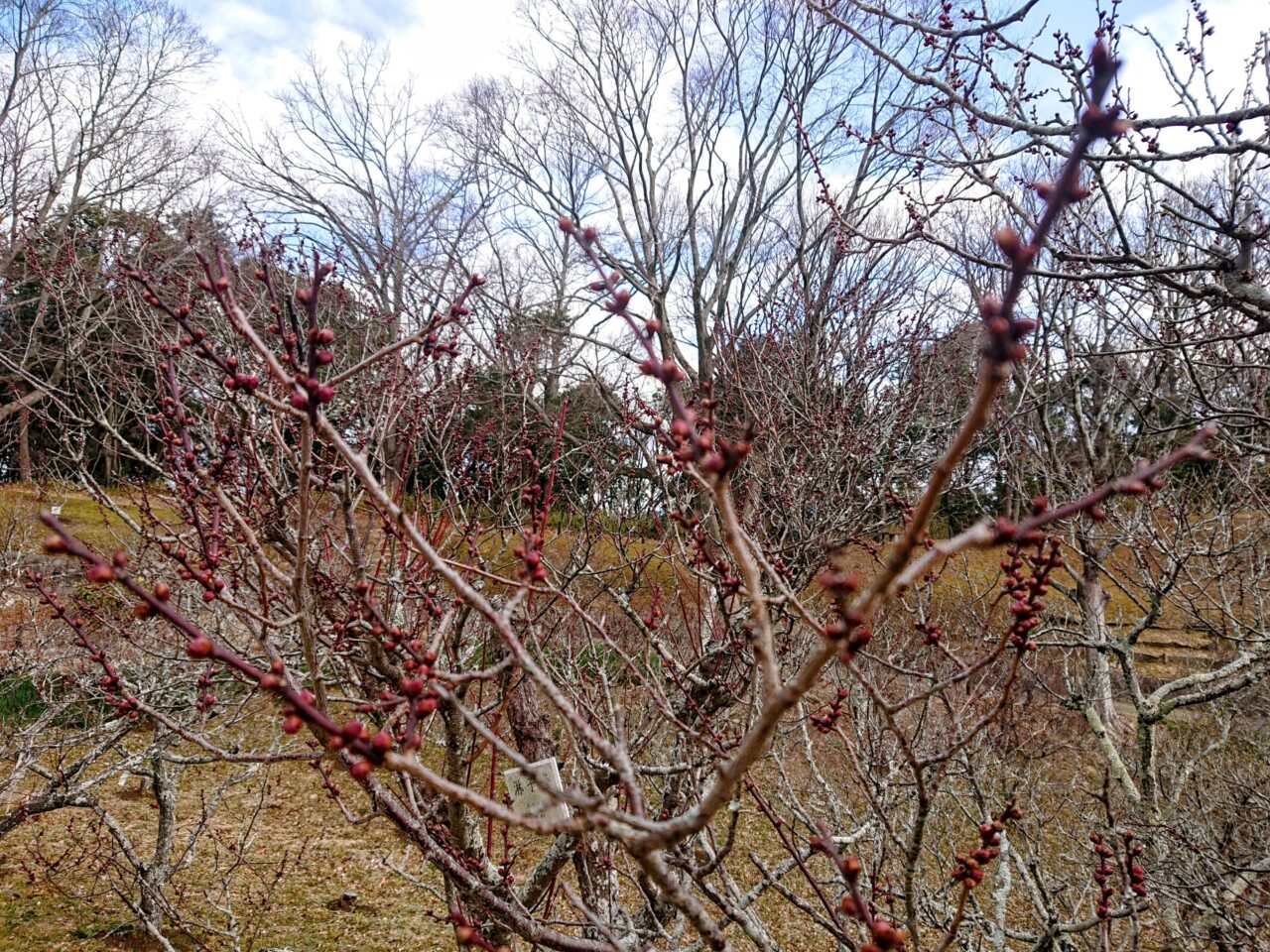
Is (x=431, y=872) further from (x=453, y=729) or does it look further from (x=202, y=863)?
(x=453, y=729)

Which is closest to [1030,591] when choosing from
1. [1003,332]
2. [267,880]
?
[1003,332]

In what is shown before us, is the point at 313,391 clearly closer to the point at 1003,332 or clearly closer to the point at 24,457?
the point at 1003,332

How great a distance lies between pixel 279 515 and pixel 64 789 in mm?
2551

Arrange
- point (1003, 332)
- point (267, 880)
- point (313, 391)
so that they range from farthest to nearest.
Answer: point (267, 880), point (313, 391), point (1003, 332)

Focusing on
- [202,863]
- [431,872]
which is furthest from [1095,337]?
[202,863]

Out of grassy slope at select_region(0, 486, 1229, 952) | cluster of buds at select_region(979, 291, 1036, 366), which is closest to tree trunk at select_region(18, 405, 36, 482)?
grassy slope at select_region(0, 486, 1229, 952)

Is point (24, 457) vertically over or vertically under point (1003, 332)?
under

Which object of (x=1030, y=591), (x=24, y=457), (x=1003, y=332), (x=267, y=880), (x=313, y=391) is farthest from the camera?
(x=24, y=457)

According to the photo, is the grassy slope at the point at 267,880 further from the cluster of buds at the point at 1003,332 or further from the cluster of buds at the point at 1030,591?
the cluster of buds at the point at 1003,332

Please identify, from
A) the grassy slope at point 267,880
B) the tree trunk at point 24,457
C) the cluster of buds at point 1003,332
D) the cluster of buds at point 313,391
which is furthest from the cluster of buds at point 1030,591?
the tree trunk at point 24,457

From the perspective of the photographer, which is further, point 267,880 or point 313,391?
point 267,880

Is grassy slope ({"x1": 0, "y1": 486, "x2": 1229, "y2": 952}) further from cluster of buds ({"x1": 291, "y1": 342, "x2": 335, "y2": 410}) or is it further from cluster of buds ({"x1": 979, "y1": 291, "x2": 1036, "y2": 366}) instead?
cluster of buds ({"x1": 979, "y1": 291, "x2": 1036, "y2": 366})

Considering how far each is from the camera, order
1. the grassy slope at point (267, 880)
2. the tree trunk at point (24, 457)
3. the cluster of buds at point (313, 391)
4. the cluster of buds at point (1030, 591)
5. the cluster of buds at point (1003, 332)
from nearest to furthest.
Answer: the cluster of buds at point (1003, 332) → the cluster of buds at point (313, 391) → the cluster of buds at point (1030, 591) → the grassy slope at point (267, 880) → the tree trunk at point (24, 457)

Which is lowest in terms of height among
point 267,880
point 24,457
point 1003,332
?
point 267,880
